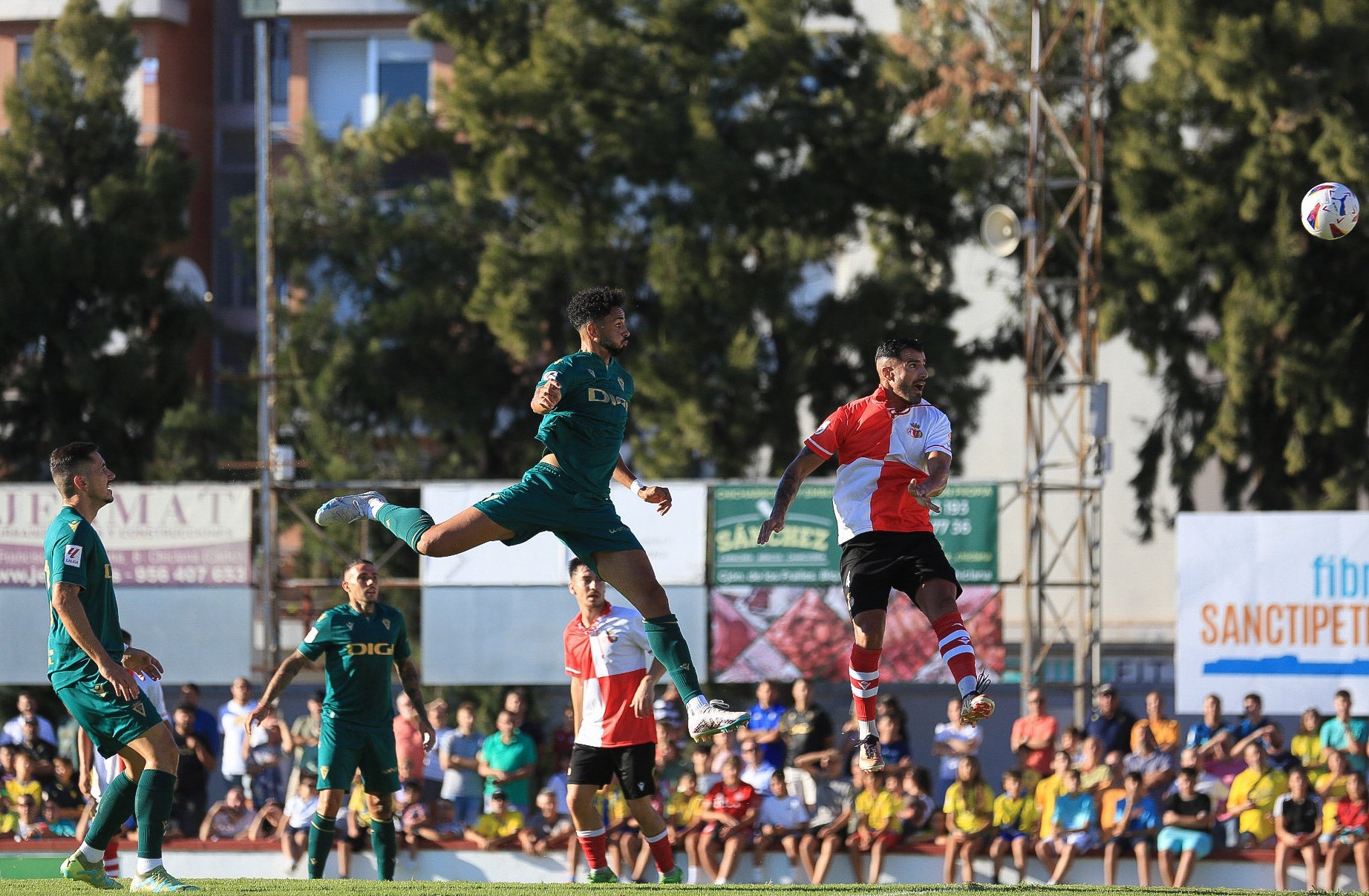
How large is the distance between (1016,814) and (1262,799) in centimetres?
202

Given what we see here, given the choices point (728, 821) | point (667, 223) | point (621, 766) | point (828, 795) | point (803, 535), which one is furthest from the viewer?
point (667, 223)

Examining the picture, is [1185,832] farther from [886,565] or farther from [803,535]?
[886,565]

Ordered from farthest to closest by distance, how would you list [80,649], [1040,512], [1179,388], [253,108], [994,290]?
[253,108] → [994,290] → [1179,388] → [1040,512] → [80,649]

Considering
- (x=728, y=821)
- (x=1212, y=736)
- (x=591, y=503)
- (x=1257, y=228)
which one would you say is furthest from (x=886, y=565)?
(x=1257, y=228)

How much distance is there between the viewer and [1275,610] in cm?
1666

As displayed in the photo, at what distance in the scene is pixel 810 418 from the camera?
28406mm

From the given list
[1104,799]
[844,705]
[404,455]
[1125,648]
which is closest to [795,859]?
[1104,799]

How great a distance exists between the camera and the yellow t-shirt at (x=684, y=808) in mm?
14906

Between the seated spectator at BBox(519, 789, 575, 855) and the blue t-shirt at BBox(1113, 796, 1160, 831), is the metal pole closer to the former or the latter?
the seated spectator at BBox(519, 789, 575, 855)

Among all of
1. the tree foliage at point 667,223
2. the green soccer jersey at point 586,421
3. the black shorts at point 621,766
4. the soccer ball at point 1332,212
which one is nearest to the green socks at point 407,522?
the green soccer jersey at point 586,421

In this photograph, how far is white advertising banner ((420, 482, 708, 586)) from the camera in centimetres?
1797

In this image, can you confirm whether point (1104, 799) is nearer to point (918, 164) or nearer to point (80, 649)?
point (80, 649)

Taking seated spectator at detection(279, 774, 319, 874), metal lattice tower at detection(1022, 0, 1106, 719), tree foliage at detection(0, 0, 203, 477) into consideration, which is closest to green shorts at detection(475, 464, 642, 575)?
seated spectator at detection(279, 774, 319, 874)

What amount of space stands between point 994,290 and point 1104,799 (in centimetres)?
1641
